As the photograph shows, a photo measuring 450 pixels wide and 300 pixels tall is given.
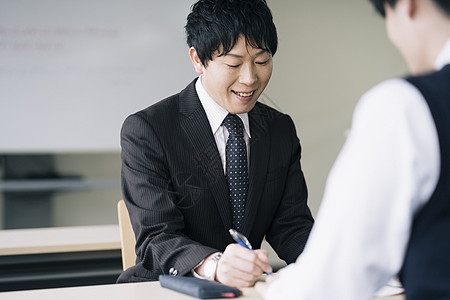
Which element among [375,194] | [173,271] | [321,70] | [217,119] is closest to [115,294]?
[173,271]

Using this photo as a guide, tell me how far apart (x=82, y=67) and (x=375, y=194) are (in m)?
3.53

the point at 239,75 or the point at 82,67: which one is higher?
the point at 82,67

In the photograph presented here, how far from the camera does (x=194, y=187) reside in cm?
170

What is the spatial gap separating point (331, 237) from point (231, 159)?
1.07 meters

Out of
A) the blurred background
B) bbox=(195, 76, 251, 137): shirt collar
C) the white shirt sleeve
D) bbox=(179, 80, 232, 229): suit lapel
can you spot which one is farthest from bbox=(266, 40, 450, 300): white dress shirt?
the blurred background

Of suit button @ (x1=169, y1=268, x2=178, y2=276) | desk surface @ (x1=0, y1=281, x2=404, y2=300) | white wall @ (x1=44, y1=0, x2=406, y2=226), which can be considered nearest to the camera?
desk surface @ (x1=0, y1=281, x2=404, y2=300)

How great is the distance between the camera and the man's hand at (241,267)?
133 cm

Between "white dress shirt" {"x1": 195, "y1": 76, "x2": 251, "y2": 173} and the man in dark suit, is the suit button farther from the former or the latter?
"white dress shirt" {"x1": 195, "y1": 76, "x2": 251, "y2": 173}

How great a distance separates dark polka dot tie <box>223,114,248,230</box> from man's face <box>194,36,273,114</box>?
0.36ft

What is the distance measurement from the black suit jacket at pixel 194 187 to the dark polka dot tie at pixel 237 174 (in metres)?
0.02

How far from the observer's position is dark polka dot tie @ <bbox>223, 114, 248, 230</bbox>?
174cm

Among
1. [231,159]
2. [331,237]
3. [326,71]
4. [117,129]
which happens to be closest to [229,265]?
[231,159]

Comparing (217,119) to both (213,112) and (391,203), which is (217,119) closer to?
(213,112)

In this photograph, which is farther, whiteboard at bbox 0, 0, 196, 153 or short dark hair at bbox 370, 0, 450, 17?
whiteboard at bbox 0, 0, 196, 153
